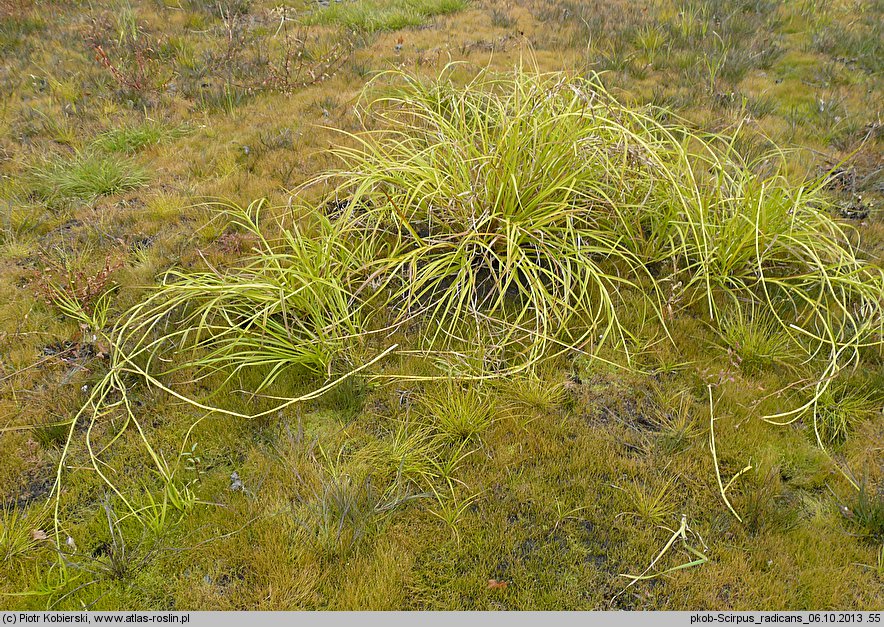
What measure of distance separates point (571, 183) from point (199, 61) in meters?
5.24

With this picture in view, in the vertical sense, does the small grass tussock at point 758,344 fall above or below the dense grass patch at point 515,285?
below

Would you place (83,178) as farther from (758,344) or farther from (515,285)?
(758,344)

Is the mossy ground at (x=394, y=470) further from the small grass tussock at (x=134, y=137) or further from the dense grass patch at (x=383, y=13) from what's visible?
the dense grass patch at (x=383, y=13)

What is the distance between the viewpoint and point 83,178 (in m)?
4.72

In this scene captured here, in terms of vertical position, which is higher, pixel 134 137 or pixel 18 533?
pixel 134 137

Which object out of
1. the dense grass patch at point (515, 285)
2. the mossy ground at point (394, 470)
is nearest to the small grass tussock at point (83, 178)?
the mossy ground at point (394, 470)

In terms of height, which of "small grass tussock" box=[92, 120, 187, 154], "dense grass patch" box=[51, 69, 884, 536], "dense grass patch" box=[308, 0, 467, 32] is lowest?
"dense grass patch" box=[51, 69, 884, 536]

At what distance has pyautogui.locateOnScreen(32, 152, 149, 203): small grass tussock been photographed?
15.3 ft

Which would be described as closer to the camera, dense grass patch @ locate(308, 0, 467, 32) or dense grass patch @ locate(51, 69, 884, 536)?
dense grass patch @ locate(51, 69, 884, 536)

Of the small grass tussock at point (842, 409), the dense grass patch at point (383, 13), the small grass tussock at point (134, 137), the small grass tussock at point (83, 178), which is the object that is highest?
the dense grass patch at point (383, 13)

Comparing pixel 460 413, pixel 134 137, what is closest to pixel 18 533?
pixel 460 413

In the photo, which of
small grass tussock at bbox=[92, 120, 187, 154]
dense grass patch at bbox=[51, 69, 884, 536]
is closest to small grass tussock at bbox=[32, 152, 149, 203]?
small grass tussock at bbox=[92, 120, 187, 154]

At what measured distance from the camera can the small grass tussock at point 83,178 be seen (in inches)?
183

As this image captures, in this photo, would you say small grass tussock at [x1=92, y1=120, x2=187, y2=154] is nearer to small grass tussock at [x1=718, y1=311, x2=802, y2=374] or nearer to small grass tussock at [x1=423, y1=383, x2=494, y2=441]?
small grass tussock at [x1=423, y1=383, x2=494, y2=441]
